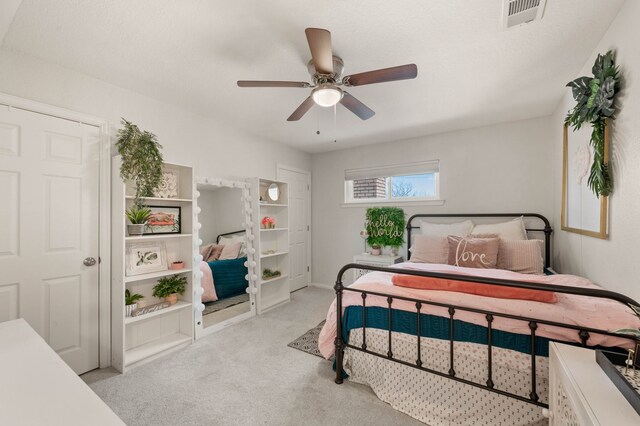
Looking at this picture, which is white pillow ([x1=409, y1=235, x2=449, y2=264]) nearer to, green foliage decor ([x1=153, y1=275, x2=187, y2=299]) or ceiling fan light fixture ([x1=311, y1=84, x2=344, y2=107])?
ceiling fan light fixture ([x1=311, y1=84, x2=344, y2=107])

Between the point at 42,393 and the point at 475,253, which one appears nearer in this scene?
the point at 42,393

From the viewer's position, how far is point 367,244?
4297 millimetres

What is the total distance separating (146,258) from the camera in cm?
254

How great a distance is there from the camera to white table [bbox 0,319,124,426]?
0.76 metres

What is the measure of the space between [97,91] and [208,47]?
1213mm

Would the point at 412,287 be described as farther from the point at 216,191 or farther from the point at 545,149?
the point at 545,149

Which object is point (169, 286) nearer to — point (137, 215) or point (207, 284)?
point (207, 284)

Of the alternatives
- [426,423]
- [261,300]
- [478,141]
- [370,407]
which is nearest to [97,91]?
[261,300]

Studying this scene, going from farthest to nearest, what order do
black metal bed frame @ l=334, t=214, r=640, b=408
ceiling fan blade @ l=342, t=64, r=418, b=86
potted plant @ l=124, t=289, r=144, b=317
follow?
potted plant @ l=124, t=289, r=144, b=317 → ceiling fan blade @ l=342, t=64, r=418, b=86 → black metal bed frame @ l=334, t=214, r=640, b=408

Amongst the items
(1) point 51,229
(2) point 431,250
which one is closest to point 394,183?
(2) point 431,250

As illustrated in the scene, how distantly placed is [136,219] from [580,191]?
3.81 meters

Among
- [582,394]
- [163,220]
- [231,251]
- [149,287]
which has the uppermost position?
[163,220]

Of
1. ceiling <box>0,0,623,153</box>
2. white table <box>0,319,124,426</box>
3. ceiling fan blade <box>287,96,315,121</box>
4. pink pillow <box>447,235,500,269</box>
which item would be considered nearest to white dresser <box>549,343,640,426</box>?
white table <box>0,319,124,426</box>

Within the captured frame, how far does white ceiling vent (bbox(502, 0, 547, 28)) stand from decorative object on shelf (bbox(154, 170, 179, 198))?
2.86 metres
